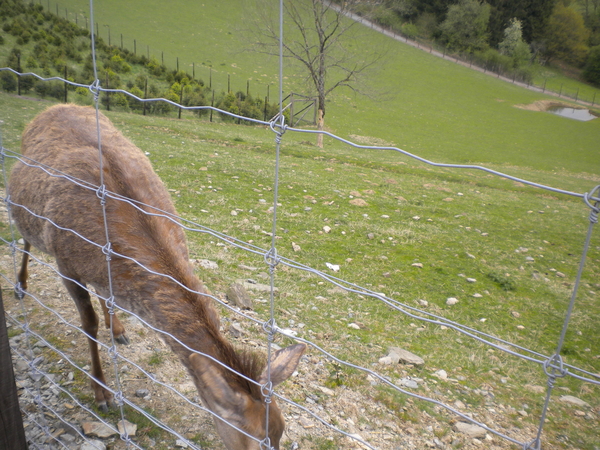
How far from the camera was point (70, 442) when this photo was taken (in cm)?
279

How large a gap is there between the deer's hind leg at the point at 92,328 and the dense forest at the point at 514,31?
57629 mm

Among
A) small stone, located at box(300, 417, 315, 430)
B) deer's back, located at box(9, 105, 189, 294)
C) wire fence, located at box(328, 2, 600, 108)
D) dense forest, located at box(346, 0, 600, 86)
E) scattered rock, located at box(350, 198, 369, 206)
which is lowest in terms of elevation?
scattered rock, located at box(350, 198, 369, 206)

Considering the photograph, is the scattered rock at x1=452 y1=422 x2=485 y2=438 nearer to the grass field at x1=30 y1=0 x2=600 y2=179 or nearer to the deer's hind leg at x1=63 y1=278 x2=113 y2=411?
the deer's hind leg at x1=63 y1=278 x2=113 y2=411

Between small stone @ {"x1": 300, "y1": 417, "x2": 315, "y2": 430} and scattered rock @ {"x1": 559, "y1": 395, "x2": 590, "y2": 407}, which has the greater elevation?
small stone @ {"x1": 300, "y1": 417, "x2": 315, "y2": 430}

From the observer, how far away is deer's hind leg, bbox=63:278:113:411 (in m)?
3.11

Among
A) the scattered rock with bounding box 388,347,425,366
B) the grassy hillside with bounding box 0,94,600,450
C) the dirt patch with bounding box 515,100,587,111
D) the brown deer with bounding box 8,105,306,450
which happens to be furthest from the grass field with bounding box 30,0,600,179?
the brown deer with bounding box 8,105,306,450

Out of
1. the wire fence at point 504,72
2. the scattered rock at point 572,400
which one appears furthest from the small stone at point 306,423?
the wire fence at point 504,72

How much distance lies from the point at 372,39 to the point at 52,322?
5249 cm

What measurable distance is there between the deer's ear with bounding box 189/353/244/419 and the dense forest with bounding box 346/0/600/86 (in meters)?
58.5

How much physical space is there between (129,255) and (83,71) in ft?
88.5

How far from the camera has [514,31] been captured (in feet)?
179

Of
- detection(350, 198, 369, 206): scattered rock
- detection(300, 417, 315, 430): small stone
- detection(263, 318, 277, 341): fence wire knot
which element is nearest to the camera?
detection(263, 318, 277, 341): fence wire knot

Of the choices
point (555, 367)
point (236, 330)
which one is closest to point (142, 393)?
point (236, 330)

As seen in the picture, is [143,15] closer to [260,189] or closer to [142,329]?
[260,189]
